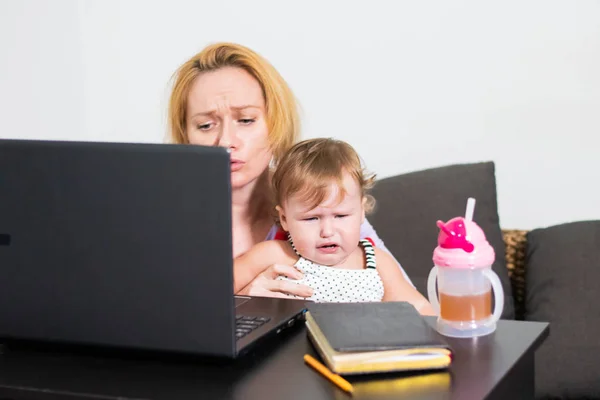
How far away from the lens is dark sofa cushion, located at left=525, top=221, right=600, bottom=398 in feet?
6.72

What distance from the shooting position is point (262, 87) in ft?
6.28

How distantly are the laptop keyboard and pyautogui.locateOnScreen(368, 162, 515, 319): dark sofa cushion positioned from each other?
115 centimetres

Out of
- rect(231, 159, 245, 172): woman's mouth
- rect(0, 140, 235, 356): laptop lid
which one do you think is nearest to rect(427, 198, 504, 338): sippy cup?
rect(0, 140, 235, 356): laptop lid

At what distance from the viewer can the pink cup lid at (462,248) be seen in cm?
119

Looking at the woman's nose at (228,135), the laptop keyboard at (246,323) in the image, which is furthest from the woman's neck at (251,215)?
the laptop keyboard at (246,323)

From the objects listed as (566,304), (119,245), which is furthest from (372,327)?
(566,304)

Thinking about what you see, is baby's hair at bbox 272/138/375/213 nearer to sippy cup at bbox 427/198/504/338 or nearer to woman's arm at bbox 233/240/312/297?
woman's arm at bbox 233/240/312/297

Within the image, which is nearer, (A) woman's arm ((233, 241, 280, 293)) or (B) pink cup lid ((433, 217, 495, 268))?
(B) pink cup lid ((433, 217, 495, 268))

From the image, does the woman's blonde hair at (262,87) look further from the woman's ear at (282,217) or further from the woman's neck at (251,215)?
the woman's ear at (282,217)

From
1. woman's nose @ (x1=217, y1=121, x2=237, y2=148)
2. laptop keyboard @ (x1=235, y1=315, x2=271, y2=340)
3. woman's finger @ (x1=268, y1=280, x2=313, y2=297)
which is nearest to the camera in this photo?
laptop keyboard @ (x1=235, y1=315, x2=271, y2=340)

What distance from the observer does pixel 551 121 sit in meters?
2.53

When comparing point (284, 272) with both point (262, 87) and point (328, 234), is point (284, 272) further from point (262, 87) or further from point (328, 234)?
point (262, 87)

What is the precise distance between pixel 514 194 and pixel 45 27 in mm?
1602

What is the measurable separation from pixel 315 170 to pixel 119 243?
2.12 feet
